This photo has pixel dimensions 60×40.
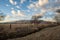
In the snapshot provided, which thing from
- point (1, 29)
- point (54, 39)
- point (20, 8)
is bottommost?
point (54, 39)

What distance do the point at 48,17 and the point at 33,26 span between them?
451 mm

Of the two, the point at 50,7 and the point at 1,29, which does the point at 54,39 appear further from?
the point at 1,29

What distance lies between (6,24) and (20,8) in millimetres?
549

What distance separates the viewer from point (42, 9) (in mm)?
3811

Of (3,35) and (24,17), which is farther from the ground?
(24,17)

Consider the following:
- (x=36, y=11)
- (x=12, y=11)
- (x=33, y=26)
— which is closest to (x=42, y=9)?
(x=36, y=11)

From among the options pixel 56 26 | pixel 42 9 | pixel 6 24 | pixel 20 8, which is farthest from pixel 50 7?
pixel 6 24

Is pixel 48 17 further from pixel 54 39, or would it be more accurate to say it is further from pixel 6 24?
pixel 6 24

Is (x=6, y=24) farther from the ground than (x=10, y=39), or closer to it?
farther from the ground

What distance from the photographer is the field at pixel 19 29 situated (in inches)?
146

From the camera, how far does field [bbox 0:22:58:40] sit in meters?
3.70

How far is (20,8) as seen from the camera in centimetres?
384

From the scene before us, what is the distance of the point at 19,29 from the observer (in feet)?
12.3

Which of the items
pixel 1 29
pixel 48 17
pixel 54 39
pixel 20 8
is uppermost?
pixel 20 8
